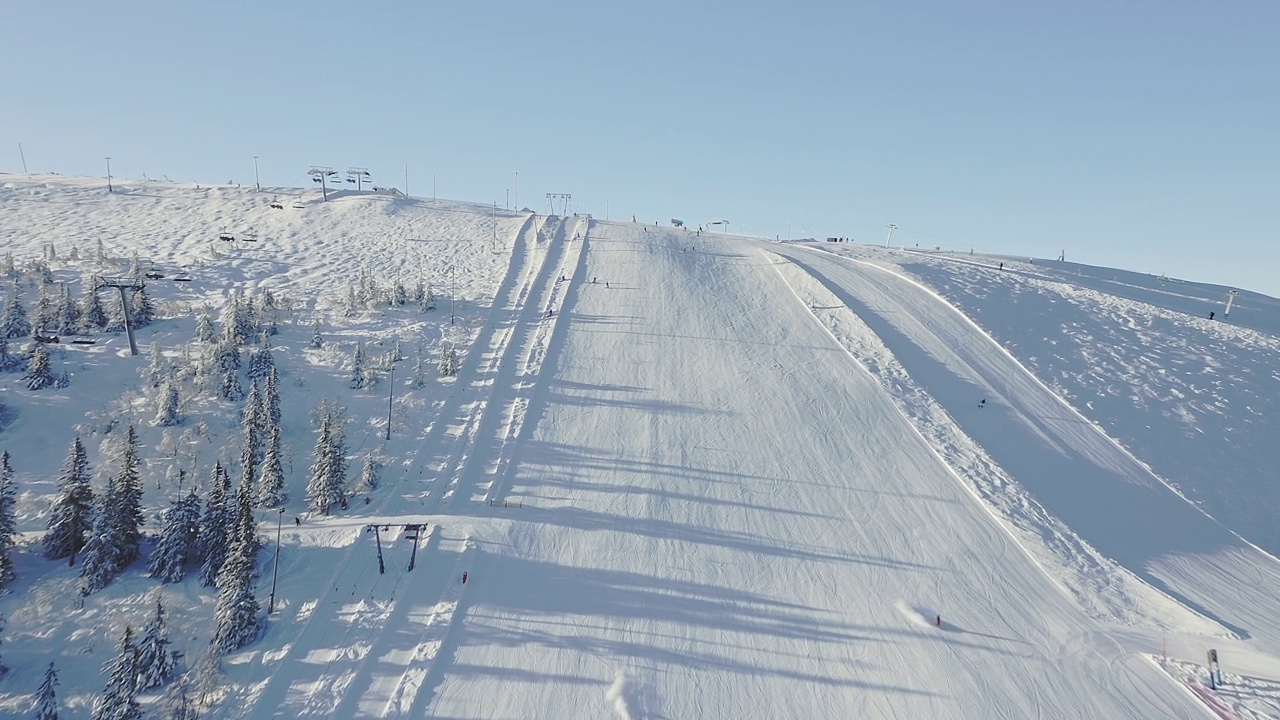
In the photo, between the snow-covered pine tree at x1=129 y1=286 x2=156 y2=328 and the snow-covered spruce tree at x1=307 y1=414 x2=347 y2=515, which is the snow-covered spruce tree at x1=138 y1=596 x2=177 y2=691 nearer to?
the snow-covered spruce tree at x1=307 y1=414 x2=347 y2=515

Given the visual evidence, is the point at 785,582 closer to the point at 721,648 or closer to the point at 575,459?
the point at 721,648

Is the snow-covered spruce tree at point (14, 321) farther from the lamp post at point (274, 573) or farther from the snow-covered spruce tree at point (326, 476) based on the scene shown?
the lamp post at point (274, 573)

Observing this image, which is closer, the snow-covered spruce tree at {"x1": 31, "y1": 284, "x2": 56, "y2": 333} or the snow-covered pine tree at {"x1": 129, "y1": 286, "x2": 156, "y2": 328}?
the snow-covered spruce tree at {"x1": 31, "y1": 284, "x2": 56, "y2": 333}

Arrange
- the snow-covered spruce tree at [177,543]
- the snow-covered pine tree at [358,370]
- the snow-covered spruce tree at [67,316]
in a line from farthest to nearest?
the snow-covered spruce tree at [67,316]
the snow-covered pine tree at [358,370]
the snow-covered spruce tree at [177,543]

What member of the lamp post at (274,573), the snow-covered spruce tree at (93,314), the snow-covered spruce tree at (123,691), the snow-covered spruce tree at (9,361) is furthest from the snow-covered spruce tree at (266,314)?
the snow-covered spruce tree at (123,691)

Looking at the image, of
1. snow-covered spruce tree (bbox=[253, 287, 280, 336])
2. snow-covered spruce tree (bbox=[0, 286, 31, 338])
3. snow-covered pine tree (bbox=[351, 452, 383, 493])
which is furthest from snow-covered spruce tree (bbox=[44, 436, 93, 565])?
snow-covered spruce tree (bbox=[0, 286, 31, 338])

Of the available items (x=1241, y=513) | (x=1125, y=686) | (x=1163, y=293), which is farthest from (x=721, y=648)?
(x=1163, y=293)
